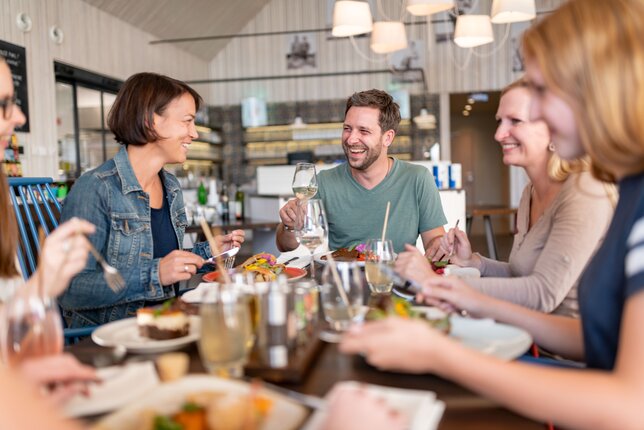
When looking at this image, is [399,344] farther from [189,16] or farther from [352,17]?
[189,16]

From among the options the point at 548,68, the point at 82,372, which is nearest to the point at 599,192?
the point at 548,68

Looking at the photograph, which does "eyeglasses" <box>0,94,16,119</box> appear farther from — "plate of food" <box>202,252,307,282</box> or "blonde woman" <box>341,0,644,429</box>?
"blonde woman" <box>341,0,644,429</box>

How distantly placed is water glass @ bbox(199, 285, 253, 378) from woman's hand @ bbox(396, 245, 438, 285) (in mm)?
660

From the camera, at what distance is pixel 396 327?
97cm

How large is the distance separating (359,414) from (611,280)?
1.84ft

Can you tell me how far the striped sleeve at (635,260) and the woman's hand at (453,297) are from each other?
494 millimetres

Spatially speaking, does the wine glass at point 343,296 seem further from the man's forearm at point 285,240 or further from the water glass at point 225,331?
the man's forearm at point 285,240

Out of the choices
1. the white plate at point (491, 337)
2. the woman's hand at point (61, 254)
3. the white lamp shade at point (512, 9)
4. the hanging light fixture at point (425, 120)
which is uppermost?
the white lamp shade at point (512, 9)

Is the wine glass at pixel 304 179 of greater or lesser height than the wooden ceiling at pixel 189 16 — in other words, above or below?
below

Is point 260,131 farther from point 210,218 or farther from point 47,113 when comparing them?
point 210,218

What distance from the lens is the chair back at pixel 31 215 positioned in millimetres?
2246

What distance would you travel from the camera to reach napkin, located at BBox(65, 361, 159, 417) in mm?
927

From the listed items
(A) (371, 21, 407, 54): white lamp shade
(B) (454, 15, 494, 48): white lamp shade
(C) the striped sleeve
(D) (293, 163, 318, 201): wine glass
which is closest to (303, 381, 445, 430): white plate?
(C) the striped sleeve

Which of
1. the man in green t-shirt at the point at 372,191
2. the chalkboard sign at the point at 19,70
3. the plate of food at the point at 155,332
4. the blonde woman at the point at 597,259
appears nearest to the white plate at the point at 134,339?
the plate of food at the point at 155,332
